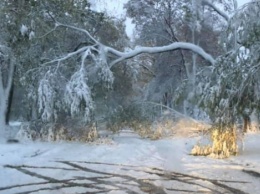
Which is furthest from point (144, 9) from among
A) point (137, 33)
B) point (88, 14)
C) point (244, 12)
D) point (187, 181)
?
point (187, 181)

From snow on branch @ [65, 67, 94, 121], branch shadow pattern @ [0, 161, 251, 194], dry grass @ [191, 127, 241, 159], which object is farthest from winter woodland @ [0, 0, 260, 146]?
branch shadow pattern @ [0, 161, 251, 194]

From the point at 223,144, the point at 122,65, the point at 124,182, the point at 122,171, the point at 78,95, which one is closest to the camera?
the point at 124,182

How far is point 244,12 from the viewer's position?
38.3ft

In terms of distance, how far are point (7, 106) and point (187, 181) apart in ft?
49.0

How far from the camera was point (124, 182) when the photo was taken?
31.5 feet

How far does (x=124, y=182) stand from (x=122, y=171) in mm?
→ 1752

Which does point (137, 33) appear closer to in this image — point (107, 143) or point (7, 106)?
point (7, 106)

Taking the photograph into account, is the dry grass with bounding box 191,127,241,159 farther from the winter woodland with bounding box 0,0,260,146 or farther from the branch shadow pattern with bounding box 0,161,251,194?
the branch shadow pattern with bounding box 0,161,251,194

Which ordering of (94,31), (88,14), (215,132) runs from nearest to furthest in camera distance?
(215,132) < (88,14) < (94,31)

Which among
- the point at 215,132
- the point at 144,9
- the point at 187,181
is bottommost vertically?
the point at 187,181

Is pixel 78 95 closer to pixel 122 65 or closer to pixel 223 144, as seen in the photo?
pixel 223 144

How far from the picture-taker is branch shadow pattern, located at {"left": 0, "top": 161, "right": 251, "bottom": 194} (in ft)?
28.7

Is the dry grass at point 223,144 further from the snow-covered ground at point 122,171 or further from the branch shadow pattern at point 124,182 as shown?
the branch shadow pattern at point 124,182

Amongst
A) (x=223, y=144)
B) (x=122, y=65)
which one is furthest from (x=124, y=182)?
(x=122, y=65)
